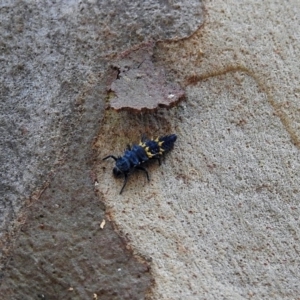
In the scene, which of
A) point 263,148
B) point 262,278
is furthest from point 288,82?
point 262,278

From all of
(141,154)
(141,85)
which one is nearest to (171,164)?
(141,154)

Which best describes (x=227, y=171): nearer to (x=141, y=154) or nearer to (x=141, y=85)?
(x=141, y=154)

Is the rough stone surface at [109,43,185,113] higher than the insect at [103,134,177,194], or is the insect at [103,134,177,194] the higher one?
the rough stone surface at [109,43,185,113]

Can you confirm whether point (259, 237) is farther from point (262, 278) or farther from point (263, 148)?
point (263, 148)
